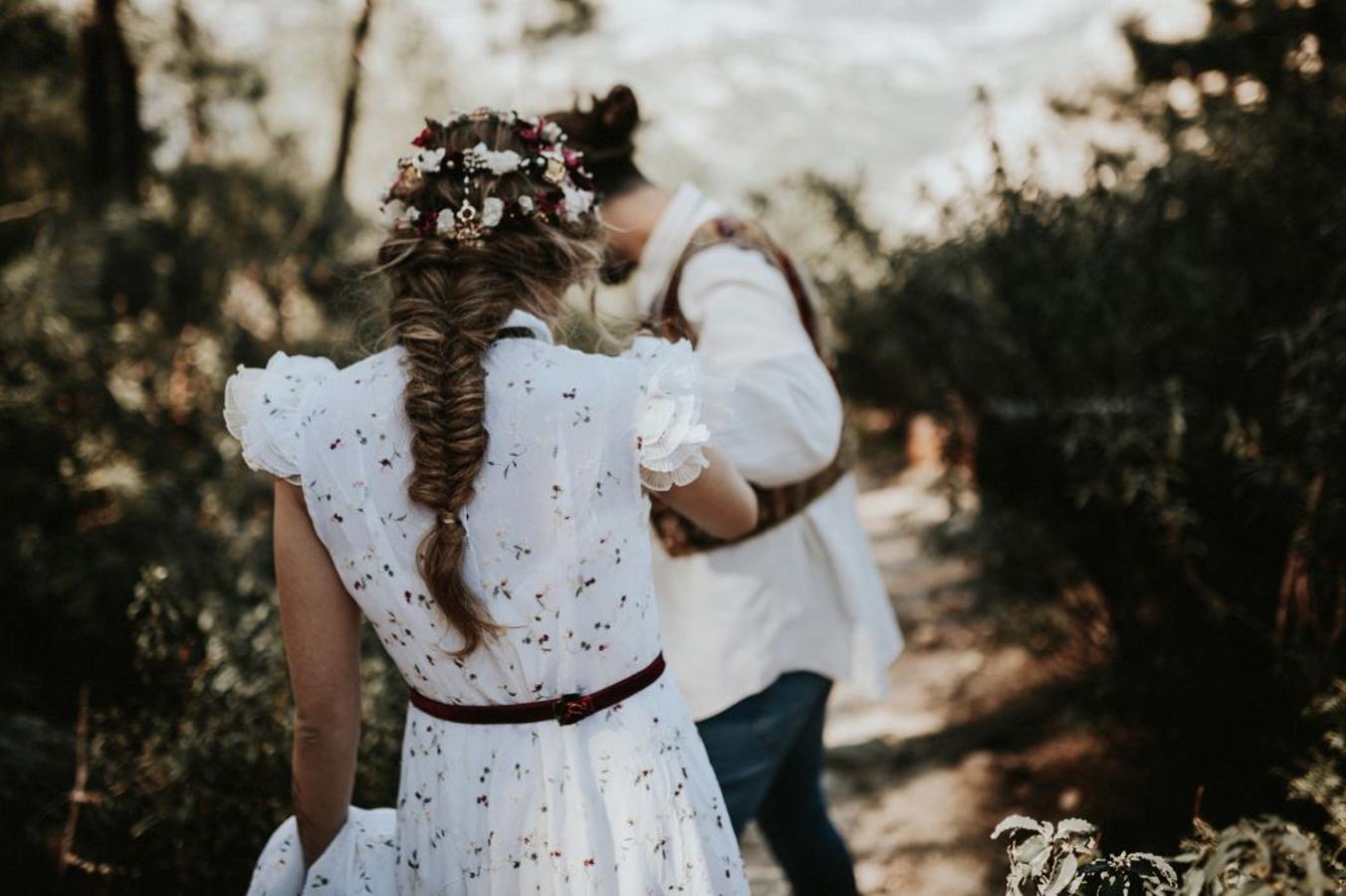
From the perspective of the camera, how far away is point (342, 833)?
60.8 inches

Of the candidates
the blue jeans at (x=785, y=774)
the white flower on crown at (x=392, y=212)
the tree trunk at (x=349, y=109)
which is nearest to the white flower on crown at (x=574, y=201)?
the white flower on crown at (x=392, y=212)

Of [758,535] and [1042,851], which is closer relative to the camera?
[1042,851]

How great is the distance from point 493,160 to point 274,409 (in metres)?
0.48

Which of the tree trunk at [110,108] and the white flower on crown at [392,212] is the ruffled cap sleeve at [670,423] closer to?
the white flower on crown at [392,212]

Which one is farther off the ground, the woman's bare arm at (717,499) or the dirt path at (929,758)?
the woman's bare arm at (717,499)

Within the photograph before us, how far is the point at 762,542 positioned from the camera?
2016 mm

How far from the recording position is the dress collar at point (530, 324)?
1.39 m

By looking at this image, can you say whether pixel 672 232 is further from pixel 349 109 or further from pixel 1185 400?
pixel 349 109

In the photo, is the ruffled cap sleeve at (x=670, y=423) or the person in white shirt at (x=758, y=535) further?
the person in white shirt at (x=758, y=535)

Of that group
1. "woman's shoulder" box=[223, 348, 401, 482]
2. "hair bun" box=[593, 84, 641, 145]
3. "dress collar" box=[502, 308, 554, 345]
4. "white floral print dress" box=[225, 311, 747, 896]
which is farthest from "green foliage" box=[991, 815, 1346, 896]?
"hair bun" box=[593, 84, 641, 145]

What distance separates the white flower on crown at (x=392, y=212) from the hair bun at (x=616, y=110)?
689mm

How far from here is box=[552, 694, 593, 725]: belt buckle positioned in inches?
56.5

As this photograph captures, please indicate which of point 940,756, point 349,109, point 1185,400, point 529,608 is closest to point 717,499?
point 529,608

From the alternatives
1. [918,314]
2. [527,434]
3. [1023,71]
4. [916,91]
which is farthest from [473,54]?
[916,91]
